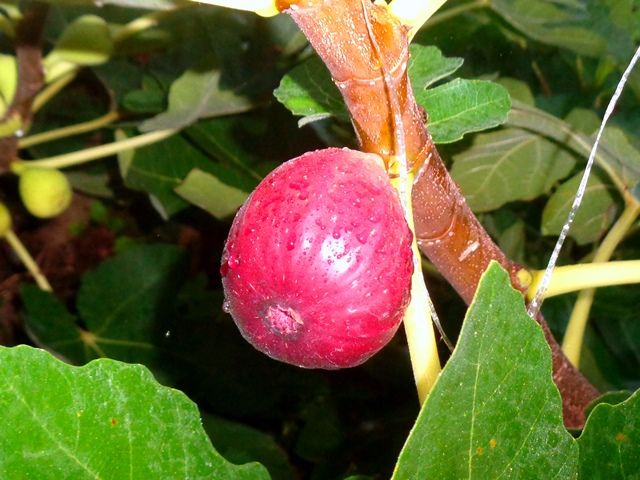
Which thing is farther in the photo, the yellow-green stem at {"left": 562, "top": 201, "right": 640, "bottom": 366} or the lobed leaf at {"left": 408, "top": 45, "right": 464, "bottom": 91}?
the yellow-green stem at {"left": 562, "top": 201, "right": 640, "bottom": 366}

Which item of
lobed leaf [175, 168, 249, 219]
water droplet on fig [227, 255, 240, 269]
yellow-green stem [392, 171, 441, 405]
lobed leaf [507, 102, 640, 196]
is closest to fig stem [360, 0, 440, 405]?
yellow-green stem [392, 171, 441, 405]

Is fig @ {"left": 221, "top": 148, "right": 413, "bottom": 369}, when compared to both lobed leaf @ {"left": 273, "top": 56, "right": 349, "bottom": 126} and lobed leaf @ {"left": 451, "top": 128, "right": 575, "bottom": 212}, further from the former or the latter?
lobed leaf @ {"left": 451, "top": 128, "right": 575, "bottom": 212}

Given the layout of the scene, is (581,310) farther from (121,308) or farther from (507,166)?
(121,308)

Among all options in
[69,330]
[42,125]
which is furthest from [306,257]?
[42,125]

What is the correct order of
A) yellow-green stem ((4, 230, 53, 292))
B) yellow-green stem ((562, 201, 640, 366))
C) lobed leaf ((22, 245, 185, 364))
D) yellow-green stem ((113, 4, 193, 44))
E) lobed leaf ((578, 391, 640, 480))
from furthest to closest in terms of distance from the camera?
lobed leaf ((22, 245, 185, 364)), yellow-green stem ((4, 230, 53, 292)), yellow-green stem ((113, 4, 193, 44)), yellow-green stem ((562, 201, 640, 366)), lobed leaf ((578, 391, 640, 480))

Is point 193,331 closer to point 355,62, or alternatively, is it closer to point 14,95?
point 14,95

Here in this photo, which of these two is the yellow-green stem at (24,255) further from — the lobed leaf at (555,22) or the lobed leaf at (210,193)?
the lobed leaf at (555,22)

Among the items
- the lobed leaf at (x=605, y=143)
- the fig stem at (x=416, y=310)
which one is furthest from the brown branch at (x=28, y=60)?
the fig stem at (x=416, y=310)
